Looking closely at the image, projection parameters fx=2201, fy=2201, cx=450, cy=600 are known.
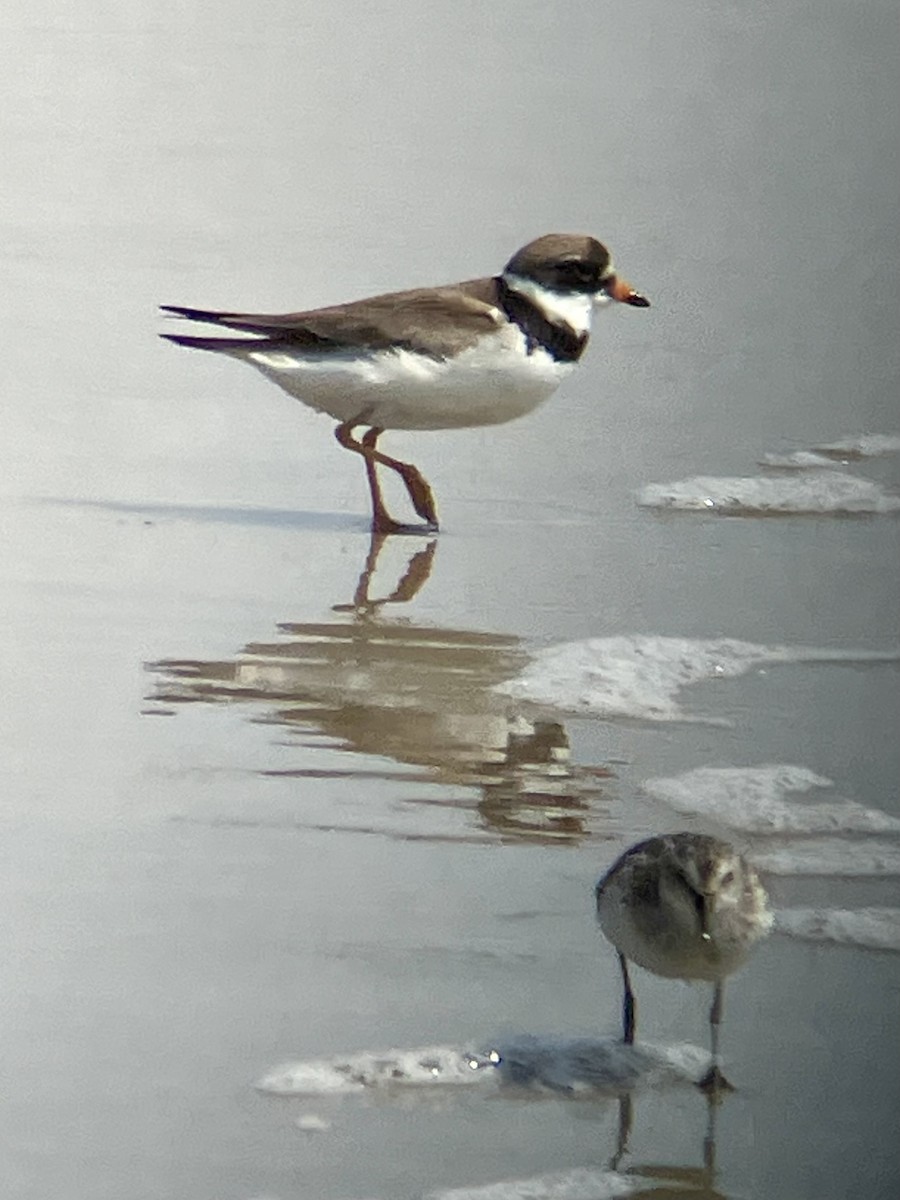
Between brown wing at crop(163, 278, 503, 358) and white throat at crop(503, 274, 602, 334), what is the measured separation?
1.0 inches

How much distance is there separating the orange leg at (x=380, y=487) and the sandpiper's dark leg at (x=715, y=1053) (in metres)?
0.56

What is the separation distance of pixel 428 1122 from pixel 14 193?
1050mm

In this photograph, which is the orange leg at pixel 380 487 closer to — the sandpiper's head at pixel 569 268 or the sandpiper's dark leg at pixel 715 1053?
the sandpiper's head at pixel 569 268

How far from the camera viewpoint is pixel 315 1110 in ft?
6.49

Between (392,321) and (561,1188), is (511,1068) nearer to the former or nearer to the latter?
(561,1188)

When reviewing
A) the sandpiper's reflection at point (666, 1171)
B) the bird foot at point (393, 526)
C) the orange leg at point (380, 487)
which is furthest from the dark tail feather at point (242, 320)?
the sandpiper's reflection at point (666, 1171)

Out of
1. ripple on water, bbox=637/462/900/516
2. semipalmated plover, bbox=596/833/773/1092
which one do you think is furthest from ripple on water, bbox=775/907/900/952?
ripple on water, bbox=637/462/900/516

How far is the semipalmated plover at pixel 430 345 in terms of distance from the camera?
7.50 ft

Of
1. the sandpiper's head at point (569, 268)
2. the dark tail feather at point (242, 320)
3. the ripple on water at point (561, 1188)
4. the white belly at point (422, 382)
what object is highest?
the sandpiper's head at point (569, 268)

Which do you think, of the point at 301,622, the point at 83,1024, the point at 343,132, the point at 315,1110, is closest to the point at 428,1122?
the point at 315,1110

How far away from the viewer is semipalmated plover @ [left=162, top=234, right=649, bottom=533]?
229 cm

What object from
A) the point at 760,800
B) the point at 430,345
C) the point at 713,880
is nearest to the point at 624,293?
the point at 430,345

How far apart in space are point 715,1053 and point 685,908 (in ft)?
0.67

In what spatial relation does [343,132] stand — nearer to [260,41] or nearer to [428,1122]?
[260,41]
